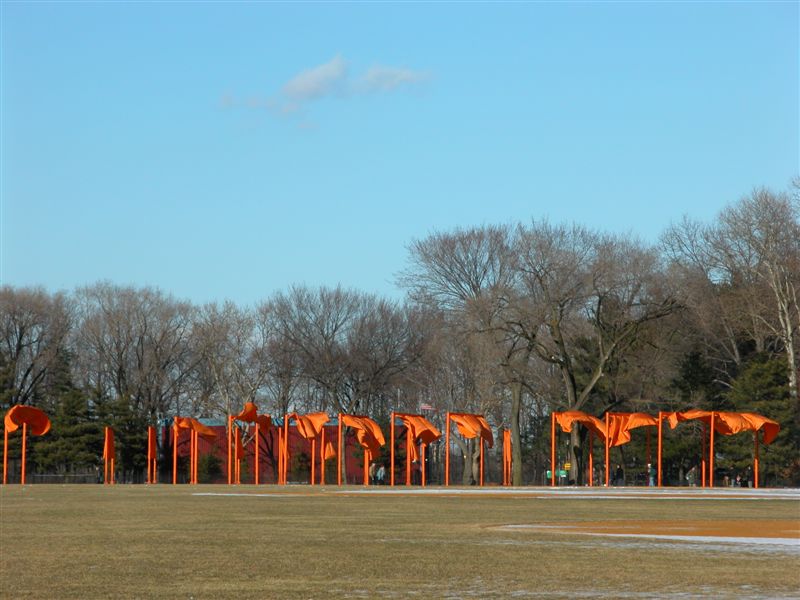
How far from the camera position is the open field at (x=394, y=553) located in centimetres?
1522

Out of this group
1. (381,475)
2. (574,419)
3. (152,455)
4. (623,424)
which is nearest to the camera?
(574,419)

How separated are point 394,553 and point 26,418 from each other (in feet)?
163

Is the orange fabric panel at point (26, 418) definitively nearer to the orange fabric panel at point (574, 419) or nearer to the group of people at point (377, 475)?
the group of people at point (377, 475)

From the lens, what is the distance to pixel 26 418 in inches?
2606

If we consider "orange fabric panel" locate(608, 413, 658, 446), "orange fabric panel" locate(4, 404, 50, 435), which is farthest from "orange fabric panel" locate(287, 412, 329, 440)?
"orange fabric panel" locate(608, 413, 658, 446)

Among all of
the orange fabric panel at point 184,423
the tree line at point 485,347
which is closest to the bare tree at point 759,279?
the tree line at point 485,347

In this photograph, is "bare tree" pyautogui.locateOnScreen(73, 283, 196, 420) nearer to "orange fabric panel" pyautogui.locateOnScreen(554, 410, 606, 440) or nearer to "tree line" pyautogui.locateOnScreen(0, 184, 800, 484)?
"tree line" pyautogui.locateOnScreen(0, 184, 800, 484)

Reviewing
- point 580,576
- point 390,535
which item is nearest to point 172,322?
point 390,535

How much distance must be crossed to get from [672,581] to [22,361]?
8740 cm

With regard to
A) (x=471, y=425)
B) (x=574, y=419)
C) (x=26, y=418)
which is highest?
(x=26, y=418)

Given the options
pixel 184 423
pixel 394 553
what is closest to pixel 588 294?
pixel 184 423

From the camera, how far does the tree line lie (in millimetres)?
77188

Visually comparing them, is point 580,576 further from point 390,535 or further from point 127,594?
point 390,535

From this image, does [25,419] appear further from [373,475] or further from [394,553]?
[394,553]
